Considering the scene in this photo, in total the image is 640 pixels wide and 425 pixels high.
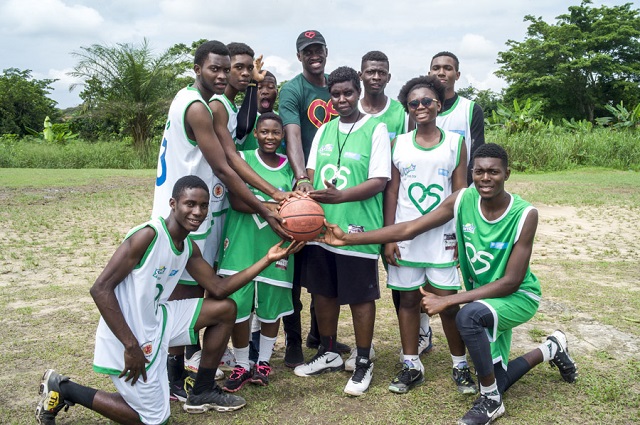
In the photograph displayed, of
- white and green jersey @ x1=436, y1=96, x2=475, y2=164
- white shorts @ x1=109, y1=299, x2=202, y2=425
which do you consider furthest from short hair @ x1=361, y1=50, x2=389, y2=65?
white shorts @ x1=109, y1=299, x2=202, y2=425

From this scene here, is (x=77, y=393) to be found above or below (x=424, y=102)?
below

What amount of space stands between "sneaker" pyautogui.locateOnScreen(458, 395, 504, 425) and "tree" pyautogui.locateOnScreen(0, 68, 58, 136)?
35.6 m

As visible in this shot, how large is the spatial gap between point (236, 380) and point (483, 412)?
1.69 metres

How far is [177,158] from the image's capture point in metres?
4.02

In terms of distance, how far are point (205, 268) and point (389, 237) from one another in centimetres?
129

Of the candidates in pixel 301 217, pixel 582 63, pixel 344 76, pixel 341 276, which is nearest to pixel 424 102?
pixel 344 76

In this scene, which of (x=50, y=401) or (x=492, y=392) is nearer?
(x=50, y=401)

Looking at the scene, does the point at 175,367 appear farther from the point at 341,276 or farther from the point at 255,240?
the point at 341,276

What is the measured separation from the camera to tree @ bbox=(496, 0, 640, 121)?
1451 inches

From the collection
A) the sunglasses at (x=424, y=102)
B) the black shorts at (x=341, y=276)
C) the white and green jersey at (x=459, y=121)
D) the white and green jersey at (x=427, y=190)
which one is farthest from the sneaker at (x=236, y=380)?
the white and green jersey at (x=459, y=121)

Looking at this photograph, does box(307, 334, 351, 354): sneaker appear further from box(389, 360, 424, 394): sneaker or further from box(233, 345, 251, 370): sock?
box(233, 345, 251, 370): sock

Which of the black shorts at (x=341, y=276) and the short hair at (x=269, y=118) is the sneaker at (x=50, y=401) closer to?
the black shorts at (x=341, y=276)

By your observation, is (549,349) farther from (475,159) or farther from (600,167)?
(600,167)

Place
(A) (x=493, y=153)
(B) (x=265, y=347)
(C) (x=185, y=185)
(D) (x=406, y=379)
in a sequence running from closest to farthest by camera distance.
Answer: (C) (x=185, y=185)
(A) (x=493, y=153)
(D) (x=406, y=379)
(B) (x=265, y=347)
